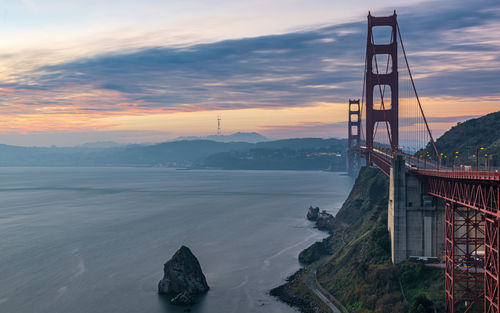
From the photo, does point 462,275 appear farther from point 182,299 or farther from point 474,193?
point 182,299

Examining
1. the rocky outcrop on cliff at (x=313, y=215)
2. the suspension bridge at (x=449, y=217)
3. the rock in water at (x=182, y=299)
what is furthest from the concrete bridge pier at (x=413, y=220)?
the rocky outcrop on cliff at (x=313, y=215)

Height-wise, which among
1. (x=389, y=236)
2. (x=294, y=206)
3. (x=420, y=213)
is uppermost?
(x=420, y=213)

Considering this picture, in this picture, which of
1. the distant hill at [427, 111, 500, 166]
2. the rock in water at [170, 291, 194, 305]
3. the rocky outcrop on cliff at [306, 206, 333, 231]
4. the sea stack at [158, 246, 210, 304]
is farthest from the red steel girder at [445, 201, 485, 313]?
the rocky outcrop on cliff at [306, 206, 333, 231]

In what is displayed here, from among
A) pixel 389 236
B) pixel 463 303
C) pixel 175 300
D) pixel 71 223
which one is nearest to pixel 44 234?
pixel 71 223

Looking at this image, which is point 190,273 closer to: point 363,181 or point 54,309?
point 54,309

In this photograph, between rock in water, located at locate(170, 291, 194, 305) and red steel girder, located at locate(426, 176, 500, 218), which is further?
rock in water, located at locate(170, 291, 194, 305)

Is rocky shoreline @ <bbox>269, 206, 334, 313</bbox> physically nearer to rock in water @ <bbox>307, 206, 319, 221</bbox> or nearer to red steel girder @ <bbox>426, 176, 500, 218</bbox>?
red steel girder @ <bbox>426, 176, 500, 218</bbox>
